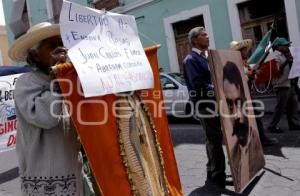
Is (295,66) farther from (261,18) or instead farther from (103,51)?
(103,51)

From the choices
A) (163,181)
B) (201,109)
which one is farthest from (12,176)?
(163,181)

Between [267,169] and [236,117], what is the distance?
1.08 m

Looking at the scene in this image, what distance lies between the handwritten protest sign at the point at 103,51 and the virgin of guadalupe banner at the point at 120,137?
0.22 ft

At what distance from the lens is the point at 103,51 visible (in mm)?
2184

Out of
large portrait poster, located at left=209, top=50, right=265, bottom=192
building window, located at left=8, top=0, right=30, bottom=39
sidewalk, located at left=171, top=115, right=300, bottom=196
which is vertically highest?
building window, located at left=8, top=0, right=30, bottom=39

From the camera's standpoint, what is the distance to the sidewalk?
427 cm

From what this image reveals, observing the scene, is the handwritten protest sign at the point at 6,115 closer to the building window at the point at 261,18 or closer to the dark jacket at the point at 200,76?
the dark jacket at the point at 200,76

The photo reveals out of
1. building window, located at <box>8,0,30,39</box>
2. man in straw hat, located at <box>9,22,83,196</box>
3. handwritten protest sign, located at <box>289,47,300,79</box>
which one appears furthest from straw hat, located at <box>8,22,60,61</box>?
handwritten protest sign, located at <box>289,47,300,79</box>

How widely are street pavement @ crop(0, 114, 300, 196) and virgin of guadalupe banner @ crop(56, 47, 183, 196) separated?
6.85 ft

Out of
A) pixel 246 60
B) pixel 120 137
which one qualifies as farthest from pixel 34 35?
pixel 246 60

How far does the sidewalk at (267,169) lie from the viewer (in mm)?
4266

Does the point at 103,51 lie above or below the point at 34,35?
below

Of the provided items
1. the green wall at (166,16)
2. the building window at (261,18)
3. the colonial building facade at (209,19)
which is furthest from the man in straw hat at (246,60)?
the green wall at (166,16)

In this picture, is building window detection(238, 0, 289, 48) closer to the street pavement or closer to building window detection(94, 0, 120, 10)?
the street pavement
